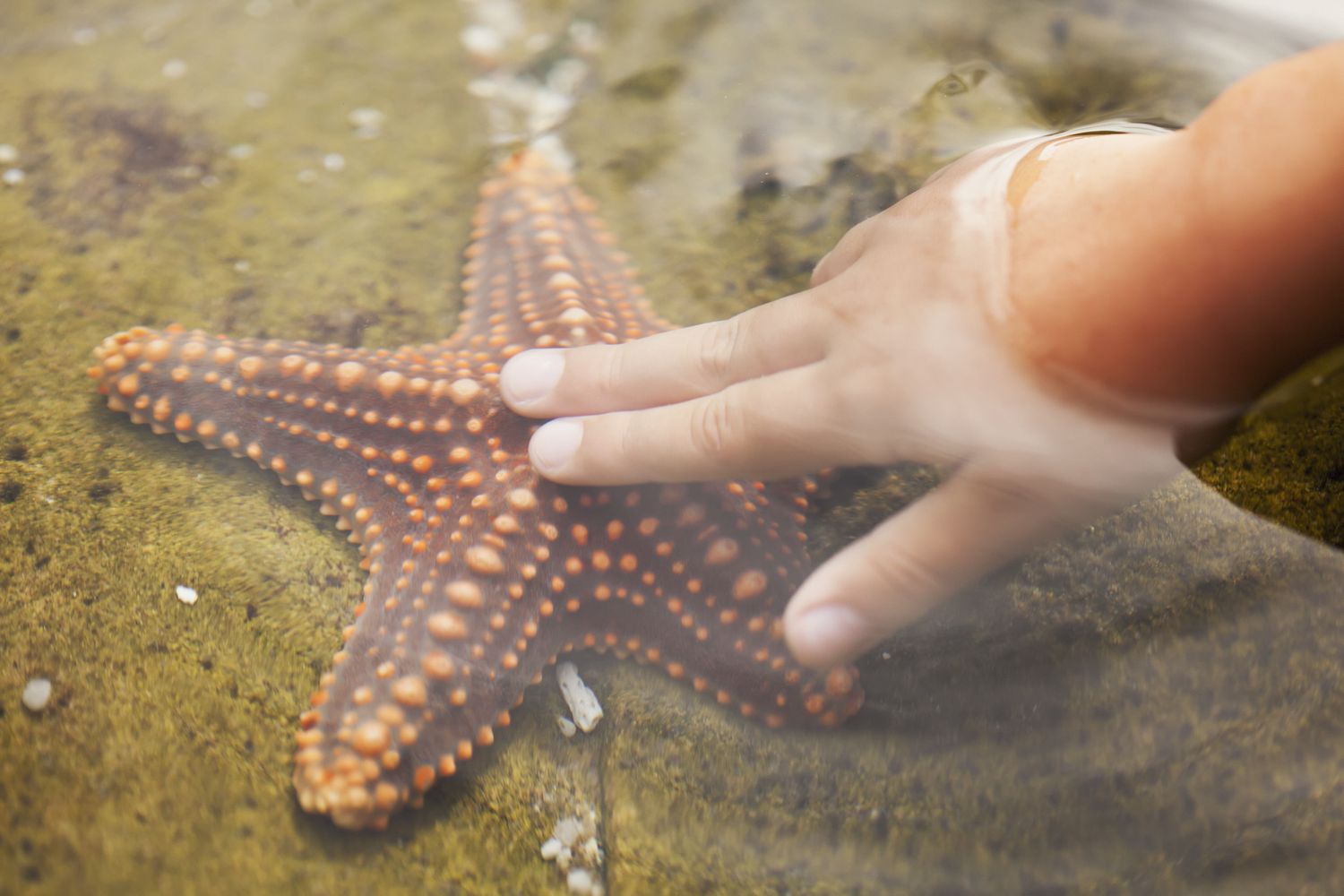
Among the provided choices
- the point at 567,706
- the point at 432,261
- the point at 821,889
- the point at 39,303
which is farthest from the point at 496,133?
the point at 821,889

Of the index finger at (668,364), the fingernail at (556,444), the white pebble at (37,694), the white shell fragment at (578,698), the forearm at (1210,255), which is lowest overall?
the white shell fragment at (578,698)

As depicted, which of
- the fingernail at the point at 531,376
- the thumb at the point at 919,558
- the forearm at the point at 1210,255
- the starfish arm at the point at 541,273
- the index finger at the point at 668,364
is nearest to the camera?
the forearm at the point at 1210,255

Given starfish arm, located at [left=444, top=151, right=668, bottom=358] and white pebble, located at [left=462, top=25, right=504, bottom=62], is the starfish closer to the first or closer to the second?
starfish arm, located at [left=444, top=151, right=668, bottom=358]

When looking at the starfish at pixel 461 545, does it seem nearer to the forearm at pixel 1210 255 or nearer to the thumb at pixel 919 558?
the thumb at pixel 919 558

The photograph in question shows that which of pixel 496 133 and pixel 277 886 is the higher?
pixel 496 133

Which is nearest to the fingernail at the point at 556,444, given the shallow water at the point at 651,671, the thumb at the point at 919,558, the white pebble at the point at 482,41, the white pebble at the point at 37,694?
the shallow water at the point at 651,671

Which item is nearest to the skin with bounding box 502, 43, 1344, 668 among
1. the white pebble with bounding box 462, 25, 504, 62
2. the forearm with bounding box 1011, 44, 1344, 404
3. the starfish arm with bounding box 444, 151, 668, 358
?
the forearm with bounding box 1011, 44, 1344, 404

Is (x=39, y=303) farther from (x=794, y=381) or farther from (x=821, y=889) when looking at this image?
(x=821, y=889)
